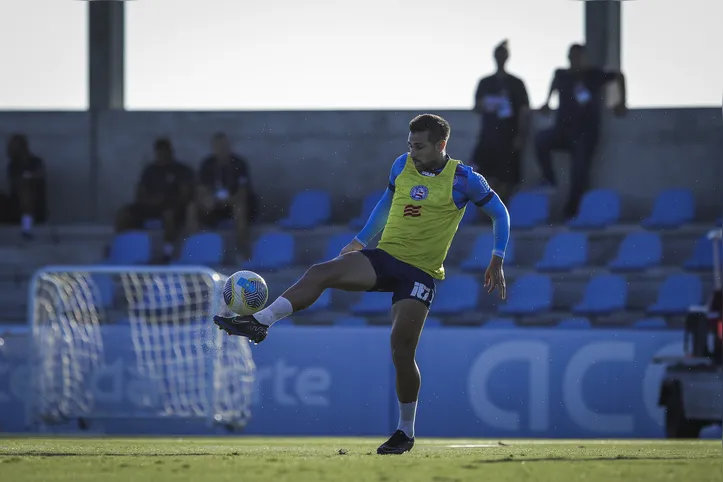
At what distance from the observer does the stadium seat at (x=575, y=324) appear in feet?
53.2

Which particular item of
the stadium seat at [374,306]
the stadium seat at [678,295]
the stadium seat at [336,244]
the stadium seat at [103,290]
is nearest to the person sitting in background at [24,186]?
the stadium seat at [103,290]

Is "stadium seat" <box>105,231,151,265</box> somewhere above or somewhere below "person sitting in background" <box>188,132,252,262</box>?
below

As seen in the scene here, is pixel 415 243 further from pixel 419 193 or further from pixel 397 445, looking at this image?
pixel 397 445

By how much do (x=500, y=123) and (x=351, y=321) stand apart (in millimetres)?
3150

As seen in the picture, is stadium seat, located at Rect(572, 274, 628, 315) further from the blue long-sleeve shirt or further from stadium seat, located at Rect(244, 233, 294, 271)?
the blue long-sleeve shirt

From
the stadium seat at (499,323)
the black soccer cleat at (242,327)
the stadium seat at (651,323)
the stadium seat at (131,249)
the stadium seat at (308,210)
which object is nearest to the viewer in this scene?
the black soccer cleat at (242,327)

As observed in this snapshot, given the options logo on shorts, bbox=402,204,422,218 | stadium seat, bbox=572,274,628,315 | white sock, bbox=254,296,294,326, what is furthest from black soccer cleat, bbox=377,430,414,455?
stadium seat, bbox=572,274,628,315

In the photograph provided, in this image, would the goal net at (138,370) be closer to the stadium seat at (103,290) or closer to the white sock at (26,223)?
the stadium seat at (103,290)

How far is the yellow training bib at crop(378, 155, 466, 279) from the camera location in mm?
8406

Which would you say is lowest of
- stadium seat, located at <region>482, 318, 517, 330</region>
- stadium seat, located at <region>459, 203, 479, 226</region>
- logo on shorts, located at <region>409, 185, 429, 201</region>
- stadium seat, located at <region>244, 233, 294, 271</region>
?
stadium seat, located at <region>482, 318, 517, 330</region>

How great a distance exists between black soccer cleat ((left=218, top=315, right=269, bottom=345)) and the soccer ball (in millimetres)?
833

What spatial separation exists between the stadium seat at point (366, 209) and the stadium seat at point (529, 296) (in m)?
2.31

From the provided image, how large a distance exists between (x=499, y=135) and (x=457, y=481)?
476 inches

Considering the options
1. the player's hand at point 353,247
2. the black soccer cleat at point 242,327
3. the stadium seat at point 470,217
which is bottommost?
the black soccer cleat at point 242,327
